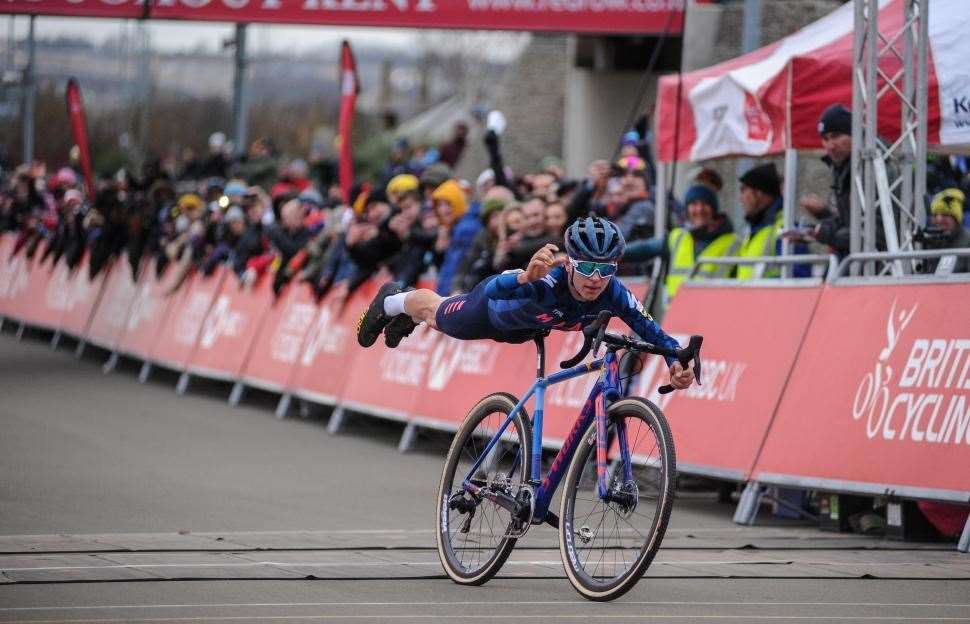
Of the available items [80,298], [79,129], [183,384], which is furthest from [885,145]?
[79,129]

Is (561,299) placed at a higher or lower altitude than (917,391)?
higher

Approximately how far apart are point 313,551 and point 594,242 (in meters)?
2.65

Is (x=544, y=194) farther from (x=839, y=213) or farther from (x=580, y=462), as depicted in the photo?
(x=580, y=462)

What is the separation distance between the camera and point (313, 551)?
31.2 feet

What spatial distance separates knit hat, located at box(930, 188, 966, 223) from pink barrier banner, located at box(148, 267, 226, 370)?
10.3 meters

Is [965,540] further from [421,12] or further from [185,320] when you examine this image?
[421,12]

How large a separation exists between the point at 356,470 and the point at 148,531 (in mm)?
4036

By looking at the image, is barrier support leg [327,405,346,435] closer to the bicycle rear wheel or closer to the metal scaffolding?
the metal scaffolding

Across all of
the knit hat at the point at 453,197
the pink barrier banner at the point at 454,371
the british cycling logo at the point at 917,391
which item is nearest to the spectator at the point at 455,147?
the knit hat at the point at 453,197

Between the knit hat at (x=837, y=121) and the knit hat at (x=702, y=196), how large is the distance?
52.1 inches

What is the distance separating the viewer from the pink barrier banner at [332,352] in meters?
17.1

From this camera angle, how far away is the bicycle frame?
25.9 ft

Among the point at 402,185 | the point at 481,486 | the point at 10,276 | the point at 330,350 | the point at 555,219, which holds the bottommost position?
the point at 10,276

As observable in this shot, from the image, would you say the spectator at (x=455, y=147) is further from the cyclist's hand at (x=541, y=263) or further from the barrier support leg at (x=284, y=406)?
the cyclist's hand at (x=541, y=263)
